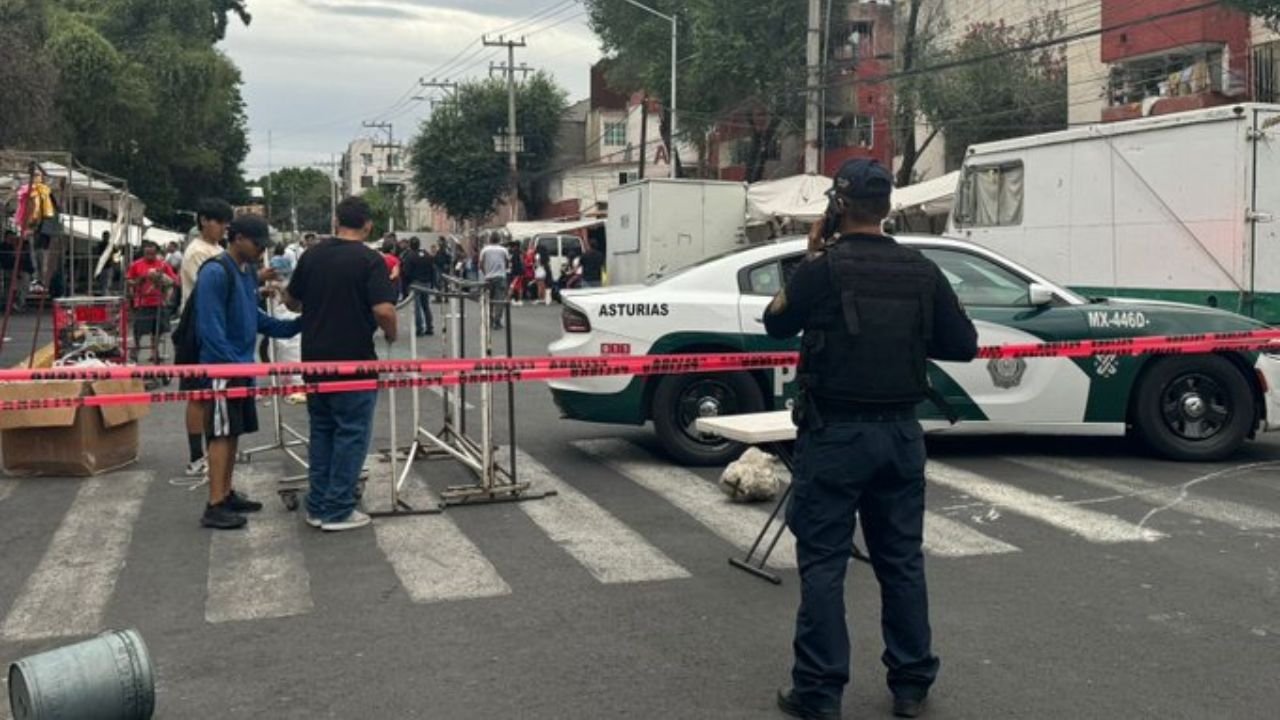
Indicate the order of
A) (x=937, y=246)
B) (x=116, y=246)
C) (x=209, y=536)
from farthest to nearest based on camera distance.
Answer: (x=116, y=246)
(x=937, y=246)
(x=209, y=536)

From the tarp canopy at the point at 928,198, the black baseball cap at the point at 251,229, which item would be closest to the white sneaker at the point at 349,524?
the black baseball cap at the point at 251,229

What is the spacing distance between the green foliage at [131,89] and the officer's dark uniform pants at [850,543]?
23875 mm

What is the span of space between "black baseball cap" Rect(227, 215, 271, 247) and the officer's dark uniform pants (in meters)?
4.19

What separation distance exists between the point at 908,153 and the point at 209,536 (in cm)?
2945

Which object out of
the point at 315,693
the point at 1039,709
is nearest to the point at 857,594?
the point at 1039,709

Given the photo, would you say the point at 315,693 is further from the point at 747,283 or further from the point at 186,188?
the point at 186,188

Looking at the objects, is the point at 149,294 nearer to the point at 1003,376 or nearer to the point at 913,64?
the point at 1003,376

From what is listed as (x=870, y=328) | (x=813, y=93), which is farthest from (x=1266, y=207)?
(x=813, y=93)

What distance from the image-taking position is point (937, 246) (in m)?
9.13

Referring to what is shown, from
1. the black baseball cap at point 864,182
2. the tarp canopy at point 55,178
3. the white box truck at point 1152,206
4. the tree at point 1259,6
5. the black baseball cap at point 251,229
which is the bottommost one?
the black baseball cap at point 864,182

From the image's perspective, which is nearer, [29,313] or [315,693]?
[315,693]

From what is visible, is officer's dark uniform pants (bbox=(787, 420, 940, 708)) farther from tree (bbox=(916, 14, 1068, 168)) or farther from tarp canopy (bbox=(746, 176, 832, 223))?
tree (bbox=(916, 14, 1068, 168))

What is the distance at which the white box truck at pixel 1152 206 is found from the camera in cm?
1195

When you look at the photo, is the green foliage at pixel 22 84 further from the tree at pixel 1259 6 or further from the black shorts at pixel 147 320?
the tree at pixel 1259 6
